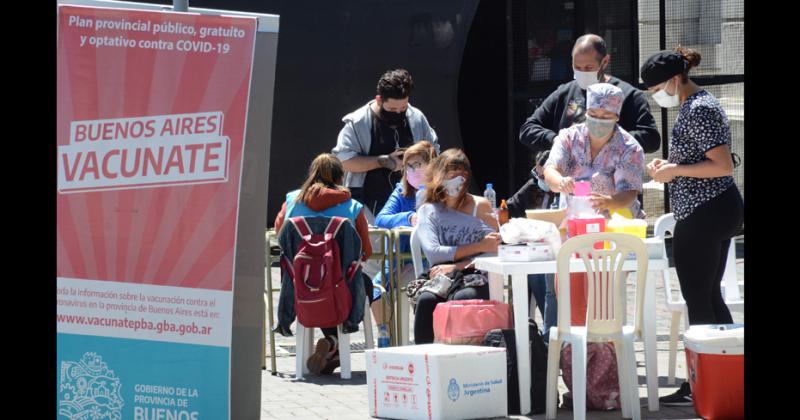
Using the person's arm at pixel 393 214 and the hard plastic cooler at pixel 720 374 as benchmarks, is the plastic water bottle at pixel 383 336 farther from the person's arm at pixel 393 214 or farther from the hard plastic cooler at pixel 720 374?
the hard plastic cooler at pixel 720 374

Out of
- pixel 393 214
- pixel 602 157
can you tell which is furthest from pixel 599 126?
pixel 393 214

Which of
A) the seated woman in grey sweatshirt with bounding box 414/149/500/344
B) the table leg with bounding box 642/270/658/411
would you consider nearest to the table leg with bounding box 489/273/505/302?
the seated woman in grey sweatshirt with bounding box 414/149/500/344

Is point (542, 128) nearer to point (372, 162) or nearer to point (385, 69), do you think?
point (372, 162)

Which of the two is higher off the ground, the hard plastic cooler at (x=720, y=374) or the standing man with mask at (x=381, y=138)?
the standing man with mask at (x=381, y=138)

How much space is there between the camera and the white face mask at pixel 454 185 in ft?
23.8

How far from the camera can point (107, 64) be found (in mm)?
5156

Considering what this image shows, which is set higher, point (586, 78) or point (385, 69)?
point (385, 69)

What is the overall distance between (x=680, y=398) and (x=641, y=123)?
1.73 m

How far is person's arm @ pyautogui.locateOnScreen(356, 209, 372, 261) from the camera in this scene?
761 cm

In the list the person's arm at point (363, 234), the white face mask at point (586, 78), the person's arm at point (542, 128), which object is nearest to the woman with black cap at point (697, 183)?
the white face mask at point (586, 78)

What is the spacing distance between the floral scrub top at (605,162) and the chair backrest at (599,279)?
0.75m

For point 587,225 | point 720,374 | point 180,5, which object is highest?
point 180,5

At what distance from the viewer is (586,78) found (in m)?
7.66

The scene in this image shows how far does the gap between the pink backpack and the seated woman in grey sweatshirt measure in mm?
512
